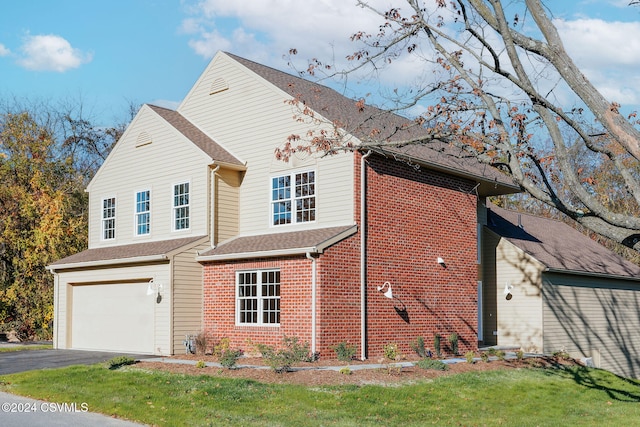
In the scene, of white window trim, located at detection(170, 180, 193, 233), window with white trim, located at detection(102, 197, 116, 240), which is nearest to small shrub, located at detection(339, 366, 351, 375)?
white window trim, located at detection(170, 180, 193, 233)

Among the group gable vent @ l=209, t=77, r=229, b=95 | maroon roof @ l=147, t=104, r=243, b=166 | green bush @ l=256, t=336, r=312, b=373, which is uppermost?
gable vent @ l=209, t=77, r=229, b=95

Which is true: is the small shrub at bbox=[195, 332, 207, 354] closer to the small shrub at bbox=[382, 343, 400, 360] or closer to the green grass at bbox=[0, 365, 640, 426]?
the green grass at bbox=[0, 365, 640, 426]

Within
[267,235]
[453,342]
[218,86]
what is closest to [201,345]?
[267,235]

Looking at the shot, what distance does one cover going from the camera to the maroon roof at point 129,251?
20.7 meters

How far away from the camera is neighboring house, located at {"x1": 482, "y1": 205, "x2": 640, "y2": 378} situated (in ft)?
75.8

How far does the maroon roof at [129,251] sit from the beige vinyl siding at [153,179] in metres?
0.34

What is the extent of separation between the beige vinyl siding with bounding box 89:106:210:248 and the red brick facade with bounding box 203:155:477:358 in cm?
245

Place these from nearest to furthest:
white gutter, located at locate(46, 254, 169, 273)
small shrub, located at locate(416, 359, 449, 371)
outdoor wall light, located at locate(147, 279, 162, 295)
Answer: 1. small shrub, located at locate(416, 359, 449, 371)
2. white gutter, located at locate(46, 254, 169, 273)
3. outdoor wall light, located at locate(147, 279, 162, 295)

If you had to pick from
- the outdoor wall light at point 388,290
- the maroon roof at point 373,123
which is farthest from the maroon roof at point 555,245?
the outdoor wall light at point 388,290

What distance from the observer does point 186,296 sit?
20.1 meters

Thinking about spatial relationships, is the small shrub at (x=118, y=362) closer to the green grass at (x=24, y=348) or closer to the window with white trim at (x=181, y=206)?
the window with white trim at (x=181, y=206)

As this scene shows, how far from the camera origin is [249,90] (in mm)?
21609

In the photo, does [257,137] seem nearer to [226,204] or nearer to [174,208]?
[226,204]

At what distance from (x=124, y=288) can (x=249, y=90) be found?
719 centimetres
